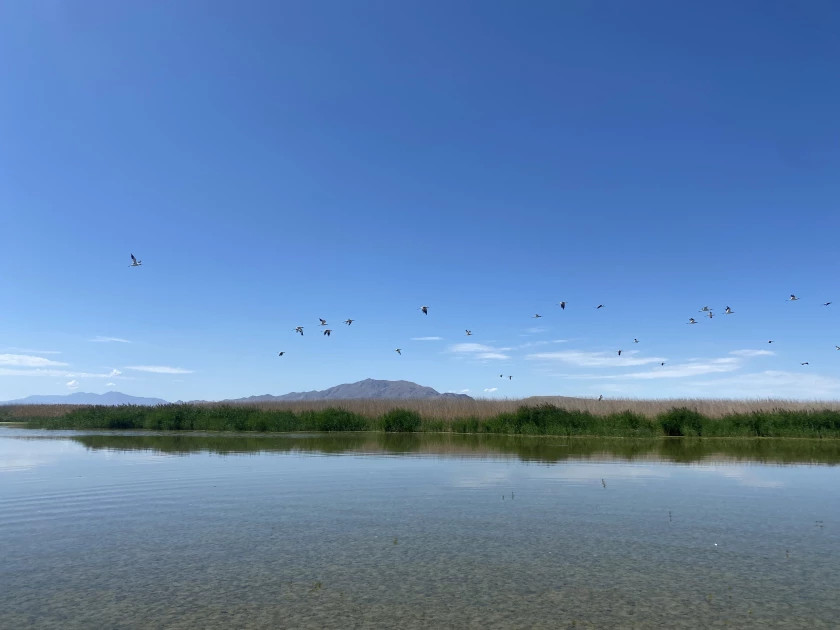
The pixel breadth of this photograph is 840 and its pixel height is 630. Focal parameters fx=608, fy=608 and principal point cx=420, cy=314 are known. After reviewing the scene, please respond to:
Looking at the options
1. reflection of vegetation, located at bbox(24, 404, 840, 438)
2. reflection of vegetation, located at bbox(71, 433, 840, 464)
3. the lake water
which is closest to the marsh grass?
reflection of vegetation, located at bbox(24, 404, 840, 438)

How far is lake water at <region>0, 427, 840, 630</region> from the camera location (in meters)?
6.84

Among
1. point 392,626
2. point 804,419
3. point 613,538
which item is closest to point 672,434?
point 804,419

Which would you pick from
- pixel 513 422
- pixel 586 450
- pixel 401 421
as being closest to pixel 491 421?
pixel 513 422

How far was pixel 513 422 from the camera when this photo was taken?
44844 mm

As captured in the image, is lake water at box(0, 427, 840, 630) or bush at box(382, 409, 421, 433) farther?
bush at box(382, 409, 421, 433)

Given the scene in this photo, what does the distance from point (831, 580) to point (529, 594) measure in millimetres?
4150

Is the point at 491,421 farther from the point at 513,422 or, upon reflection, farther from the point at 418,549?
the point at 418,549

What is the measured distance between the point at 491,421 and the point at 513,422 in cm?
189

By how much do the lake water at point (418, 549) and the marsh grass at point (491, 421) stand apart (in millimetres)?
22683

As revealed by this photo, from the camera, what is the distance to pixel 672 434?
42.8 meters

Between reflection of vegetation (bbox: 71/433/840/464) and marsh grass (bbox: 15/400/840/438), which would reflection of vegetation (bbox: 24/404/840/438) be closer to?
marsh grass (bbox: 15/400/840/438)

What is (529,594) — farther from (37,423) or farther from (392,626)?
(37,423)

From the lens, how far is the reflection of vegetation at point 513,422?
41625 mm

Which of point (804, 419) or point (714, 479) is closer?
point (714, 479)
